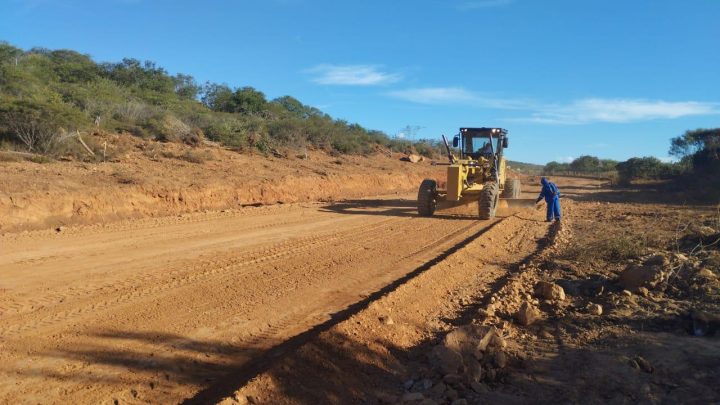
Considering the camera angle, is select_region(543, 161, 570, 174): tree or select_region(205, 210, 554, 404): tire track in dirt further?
select_region(543, 161, 570, 174): tree

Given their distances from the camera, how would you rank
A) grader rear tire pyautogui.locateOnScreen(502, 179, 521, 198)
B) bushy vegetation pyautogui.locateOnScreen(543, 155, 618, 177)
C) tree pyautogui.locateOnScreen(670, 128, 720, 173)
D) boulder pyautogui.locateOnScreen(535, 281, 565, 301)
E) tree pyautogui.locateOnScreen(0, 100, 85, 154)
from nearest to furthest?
boulder pyautogui.locateOnScreen(535, 281, 565, 301)
tree pyautogui.locateOnScreen(0, 100, 85, 154)
grader rear tire pyautogui.locateOnScreen(502, 179, 521, 198)
tree pyautogui.locateOnScreen(670, 128, 720, 173)
bushy vegetation pyautogui.locateOnScreen(543, 155, 618, 177)

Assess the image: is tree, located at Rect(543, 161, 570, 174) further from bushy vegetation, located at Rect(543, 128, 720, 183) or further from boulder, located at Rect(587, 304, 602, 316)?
boulder, located at Rect(587, 304, 602, 316)

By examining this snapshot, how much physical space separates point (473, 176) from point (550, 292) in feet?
31.9

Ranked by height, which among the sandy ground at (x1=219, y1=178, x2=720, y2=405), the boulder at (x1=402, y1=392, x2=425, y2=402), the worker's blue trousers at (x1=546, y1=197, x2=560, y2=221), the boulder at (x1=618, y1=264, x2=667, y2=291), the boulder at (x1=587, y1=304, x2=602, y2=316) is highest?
the worker's blue trousers at (x1=546, y1=197, x2=560, y2=221)

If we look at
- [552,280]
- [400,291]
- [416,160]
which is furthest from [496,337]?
[416,160]

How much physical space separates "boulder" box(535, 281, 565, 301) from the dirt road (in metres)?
2.00

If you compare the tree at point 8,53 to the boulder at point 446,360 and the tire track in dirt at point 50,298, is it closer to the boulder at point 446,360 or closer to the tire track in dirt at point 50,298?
the tire track in dirt at point 50,298

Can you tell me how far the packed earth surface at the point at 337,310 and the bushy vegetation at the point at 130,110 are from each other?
399cm

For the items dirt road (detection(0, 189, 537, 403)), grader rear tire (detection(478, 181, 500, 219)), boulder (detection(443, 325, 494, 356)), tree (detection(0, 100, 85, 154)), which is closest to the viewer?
dirt road (detection(0, 189, 537, 403))

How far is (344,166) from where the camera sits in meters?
28.0

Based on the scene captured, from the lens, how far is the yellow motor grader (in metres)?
14.7

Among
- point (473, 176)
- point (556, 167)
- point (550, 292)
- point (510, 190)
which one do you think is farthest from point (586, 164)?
point (550, 292)

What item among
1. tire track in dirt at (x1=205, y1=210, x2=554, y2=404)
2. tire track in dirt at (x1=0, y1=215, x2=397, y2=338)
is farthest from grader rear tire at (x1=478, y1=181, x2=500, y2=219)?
tire track in dirt at (x1=205, y1=210, x2=554, y2=404)

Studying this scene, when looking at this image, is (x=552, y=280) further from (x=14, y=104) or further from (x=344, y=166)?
(x=344, y=166)
